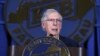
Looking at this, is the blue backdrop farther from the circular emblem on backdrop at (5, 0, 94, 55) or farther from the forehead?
the forehead

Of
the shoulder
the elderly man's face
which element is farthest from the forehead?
the shoulder

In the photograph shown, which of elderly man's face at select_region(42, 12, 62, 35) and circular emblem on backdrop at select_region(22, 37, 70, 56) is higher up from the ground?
elderly man's face at select_region(42, 12, 62, 35)

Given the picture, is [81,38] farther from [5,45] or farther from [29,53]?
[5,45]

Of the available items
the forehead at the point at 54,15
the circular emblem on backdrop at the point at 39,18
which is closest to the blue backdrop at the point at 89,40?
the circular emblem on backdrop at the point at 39,18

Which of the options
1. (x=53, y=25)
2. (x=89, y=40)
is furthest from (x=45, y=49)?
(x=89, y=40)

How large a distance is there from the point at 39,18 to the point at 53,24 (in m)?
0.12

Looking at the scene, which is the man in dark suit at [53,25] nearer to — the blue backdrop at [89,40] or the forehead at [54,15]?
the forehead at [54,15]

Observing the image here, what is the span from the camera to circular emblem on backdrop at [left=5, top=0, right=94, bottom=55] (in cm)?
236

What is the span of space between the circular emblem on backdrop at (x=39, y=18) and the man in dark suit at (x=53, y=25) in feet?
0.10

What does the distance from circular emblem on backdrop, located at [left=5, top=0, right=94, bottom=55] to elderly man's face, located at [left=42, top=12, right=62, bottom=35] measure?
1.5 inches

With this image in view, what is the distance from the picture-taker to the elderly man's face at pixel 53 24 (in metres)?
2.35

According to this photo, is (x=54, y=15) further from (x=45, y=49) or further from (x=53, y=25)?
(x=45, y=49)

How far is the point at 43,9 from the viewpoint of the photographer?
7.86 ft

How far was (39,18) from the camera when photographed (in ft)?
7.82
